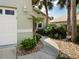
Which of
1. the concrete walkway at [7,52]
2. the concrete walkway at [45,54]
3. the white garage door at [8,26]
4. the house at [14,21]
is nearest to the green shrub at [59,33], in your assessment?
the house at [14,21]

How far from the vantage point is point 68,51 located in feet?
52.0

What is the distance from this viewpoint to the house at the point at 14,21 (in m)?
14.1

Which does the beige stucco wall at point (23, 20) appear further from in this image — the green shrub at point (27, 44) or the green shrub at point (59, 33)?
the green shrub at point (59, 33)

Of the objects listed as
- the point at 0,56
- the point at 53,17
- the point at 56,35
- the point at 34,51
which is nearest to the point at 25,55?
the point at 34,51

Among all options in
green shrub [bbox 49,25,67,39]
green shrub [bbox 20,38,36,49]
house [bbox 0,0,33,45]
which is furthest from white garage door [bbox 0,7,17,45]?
green shrub [bbox 49,25,67,39]

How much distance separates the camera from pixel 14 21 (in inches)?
584

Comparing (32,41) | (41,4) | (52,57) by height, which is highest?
(41,4)

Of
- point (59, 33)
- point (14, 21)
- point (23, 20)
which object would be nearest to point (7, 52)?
point (14, 21)

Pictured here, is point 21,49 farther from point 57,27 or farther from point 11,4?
point 57,27

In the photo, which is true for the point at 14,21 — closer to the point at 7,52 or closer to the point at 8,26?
the point at 8,26

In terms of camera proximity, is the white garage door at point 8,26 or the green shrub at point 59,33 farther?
the green shrub at point 59,33

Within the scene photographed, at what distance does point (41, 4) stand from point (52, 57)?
1040 inches

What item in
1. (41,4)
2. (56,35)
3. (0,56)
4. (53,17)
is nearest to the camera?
(0,56)

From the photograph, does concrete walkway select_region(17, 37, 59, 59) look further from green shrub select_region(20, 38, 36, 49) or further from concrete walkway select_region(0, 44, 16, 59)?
green shrub select_region(20, 38, 36, 49)
